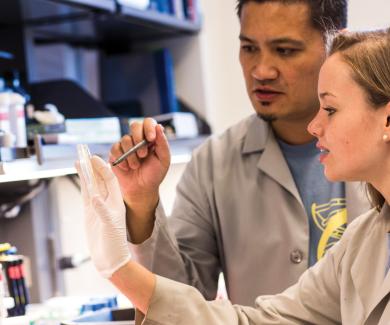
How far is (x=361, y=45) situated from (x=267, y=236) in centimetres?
56

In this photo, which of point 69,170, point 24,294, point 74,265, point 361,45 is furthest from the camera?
point 74,265

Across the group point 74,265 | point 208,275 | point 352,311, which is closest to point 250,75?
point 208,275

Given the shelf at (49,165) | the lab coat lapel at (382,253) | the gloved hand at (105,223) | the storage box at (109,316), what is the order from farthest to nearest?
the storage box at (109,316)
the shelf at (49,165)
the lab coat lapel at (382,253)
the gloved hand at (105,223)

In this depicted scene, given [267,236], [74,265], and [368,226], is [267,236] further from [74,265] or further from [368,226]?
[74,265]

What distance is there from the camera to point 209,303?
136cm

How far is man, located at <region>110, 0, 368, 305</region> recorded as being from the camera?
162 centimetres

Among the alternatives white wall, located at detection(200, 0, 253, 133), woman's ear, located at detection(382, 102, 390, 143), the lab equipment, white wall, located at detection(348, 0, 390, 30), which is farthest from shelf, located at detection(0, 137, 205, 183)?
white wall, located at detection(348, 0, 390, 30)

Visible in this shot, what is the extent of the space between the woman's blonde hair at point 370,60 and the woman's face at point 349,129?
0.04ft

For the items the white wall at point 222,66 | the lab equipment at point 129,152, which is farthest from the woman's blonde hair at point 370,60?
the white wall at point 222,66

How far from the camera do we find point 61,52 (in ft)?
7.82

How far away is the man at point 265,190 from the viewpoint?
162cm

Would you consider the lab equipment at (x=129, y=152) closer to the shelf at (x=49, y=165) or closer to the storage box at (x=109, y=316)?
the shelf at (x=49, y=165)

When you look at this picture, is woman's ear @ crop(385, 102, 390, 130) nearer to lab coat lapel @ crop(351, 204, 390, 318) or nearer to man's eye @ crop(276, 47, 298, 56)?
lab coat lapel @ crop(351, 204, 390, 318)

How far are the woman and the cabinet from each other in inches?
15.1
